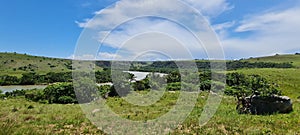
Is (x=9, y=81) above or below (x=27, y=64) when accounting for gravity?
below

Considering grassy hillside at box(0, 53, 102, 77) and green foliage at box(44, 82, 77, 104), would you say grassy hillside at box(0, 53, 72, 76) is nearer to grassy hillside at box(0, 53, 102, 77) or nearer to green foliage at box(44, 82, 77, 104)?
grassy hillside at box(0, 53, 102, 77)

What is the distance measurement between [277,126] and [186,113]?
22.3 ft

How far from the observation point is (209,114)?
2070 centimetres

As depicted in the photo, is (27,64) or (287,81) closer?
(287,81)

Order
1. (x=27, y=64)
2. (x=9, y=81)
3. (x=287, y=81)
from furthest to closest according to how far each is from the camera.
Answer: (x=27, y=64) < (x=9, y=81) < (x=287, y=81)

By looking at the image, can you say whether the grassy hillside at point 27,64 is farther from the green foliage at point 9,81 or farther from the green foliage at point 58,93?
the green foliage at point 58,93

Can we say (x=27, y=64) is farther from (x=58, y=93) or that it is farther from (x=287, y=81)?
(x=287, y=81)

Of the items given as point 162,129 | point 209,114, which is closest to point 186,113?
point 209,114

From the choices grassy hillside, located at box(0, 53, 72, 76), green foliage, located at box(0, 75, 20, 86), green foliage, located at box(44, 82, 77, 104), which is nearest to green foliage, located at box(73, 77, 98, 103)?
green foliage, located at box(44, 82, 77, 104)

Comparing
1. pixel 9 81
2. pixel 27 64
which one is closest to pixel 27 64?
pixel 27 64

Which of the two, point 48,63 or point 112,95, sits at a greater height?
point 48,63

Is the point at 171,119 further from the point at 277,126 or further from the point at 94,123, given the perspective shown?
the point at 277,126

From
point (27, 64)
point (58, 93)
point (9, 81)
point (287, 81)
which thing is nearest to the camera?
point (58, 93)

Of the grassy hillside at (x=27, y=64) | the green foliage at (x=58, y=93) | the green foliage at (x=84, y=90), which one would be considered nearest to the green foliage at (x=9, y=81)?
the grassy hillside at (x=27, y=64)
